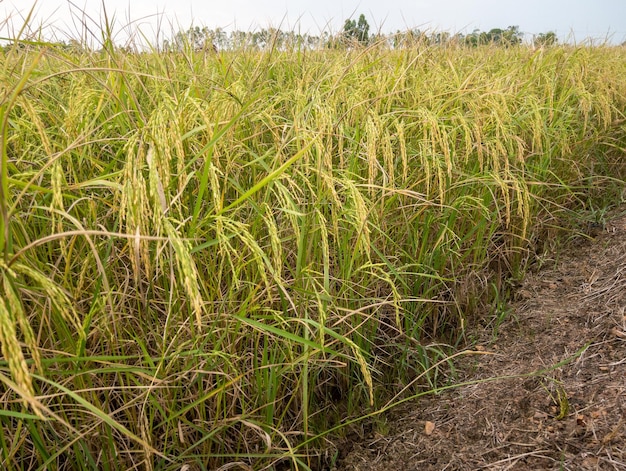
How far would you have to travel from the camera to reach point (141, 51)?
2.21 m

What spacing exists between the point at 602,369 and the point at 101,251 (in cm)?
148

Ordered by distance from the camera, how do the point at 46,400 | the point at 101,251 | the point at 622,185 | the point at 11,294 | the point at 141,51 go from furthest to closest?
the point at 622,185 < the point at 141,51 < the point at 101,251 < the point at 46,400 < the point at 11,294

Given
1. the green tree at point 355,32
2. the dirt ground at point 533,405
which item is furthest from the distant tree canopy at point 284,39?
the dirt ground at point 533,405

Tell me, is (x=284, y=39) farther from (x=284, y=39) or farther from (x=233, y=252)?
(x=233, y=252)

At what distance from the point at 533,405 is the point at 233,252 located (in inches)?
37.7

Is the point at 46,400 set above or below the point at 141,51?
below

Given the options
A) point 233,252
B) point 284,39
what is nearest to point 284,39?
point 284,39

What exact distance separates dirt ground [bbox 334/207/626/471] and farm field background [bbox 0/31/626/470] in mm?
104

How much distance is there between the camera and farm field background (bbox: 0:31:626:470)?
1052mm

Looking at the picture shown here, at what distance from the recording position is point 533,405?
1566 millimetres

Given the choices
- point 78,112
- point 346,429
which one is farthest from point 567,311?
point 78,112

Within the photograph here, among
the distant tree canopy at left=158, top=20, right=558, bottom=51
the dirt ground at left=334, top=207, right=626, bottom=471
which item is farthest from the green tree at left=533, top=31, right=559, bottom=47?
the dirt ground at left=334, top=207, right=626, bottom=471

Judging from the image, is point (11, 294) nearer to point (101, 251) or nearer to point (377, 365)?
point (101, 251)

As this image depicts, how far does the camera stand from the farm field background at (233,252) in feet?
3.45
